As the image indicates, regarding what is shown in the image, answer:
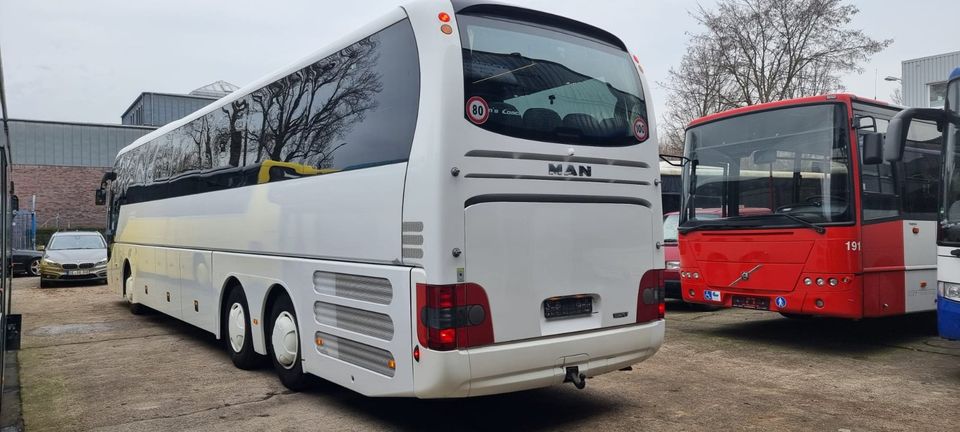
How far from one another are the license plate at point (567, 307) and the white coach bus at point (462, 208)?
0.5 inches

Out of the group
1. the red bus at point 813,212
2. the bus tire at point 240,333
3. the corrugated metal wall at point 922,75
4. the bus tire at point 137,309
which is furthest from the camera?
the corrugated metal wall at point 922,75

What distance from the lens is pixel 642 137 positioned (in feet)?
19.9

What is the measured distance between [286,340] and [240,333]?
4.81 ft

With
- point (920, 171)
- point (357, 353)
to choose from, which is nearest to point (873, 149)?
point (920, 171)

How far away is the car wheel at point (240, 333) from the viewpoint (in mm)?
7742

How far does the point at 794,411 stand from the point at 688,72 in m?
23.0

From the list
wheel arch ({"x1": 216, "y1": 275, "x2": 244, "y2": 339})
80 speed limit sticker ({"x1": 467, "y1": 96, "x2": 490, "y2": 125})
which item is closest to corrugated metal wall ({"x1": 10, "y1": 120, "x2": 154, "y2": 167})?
wheel arch ({"x1": 216, "y1": 275, "x2": 244, "y2": 339})

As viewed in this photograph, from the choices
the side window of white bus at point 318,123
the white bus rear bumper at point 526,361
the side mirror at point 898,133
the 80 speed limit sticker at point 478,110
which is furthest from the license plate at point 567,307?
the side mirror at point 898,133

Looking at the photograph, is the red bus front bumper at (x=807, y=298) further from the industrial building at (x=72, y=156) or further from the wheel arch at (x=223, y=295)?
the industrial building at (x=72, y=156)

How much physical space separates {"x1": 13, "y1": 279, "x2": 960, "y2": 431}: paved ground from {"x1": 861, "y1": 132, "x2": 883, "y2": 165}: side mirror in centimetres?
220

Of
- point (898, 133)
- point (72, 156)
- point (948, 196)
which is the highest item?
point (72, 156)

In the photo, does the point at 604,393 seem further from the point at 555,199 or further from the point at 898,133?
the point at 898,133

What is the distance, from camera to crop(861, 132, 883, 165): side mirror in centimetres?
747

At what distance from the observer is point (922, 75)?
3631 centimetres
